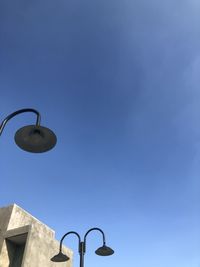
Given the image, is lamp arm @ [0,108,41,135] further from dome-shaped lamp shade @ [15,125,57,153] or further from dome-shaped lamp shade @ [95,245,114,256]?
dome-shaped lamp shade @ [95,245,114,256]

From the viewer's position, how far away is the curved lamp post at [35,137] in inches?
220

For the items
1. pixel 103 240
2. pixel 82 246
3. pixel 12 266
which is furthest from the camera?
pixel 12 266

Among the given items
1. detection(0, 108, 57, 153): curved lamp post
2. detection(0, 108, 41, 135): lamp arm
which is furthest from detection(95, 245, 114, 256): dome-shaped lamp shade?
detection(0, 108, 41, 135): lamp arm

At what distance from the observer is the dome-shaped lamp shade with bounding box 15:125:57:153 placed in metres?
5.58

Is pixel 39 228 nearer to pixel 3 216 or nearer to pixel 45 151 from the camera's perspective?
pixel 3 216

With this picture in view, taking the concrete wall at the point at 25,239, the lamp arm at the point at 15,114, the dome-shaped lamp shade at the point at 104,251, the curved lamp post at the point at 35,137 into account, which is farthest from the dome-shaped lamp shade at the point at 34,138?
the concrete wall at the point at 25,239

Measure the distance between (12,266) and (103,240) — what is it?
32.6 feet

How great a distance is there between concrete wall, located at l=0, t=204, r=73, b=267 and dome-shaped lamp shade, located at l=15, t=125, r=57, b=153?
1385 cm

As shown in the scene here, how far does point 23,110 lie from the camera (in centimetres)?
→ 549

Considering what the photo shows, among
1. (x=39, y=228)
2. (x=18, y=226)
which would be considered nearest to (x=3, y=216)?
(x=18, y=226)

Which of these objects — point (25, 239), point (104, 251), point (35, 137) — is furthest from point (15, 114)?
point (25, 239)

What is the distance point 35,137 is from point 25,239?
1549 centimetres

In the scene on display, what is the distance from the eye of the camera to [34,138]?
560 cm

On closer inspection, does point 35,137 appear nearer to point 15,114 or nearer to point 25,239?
point 15,114
